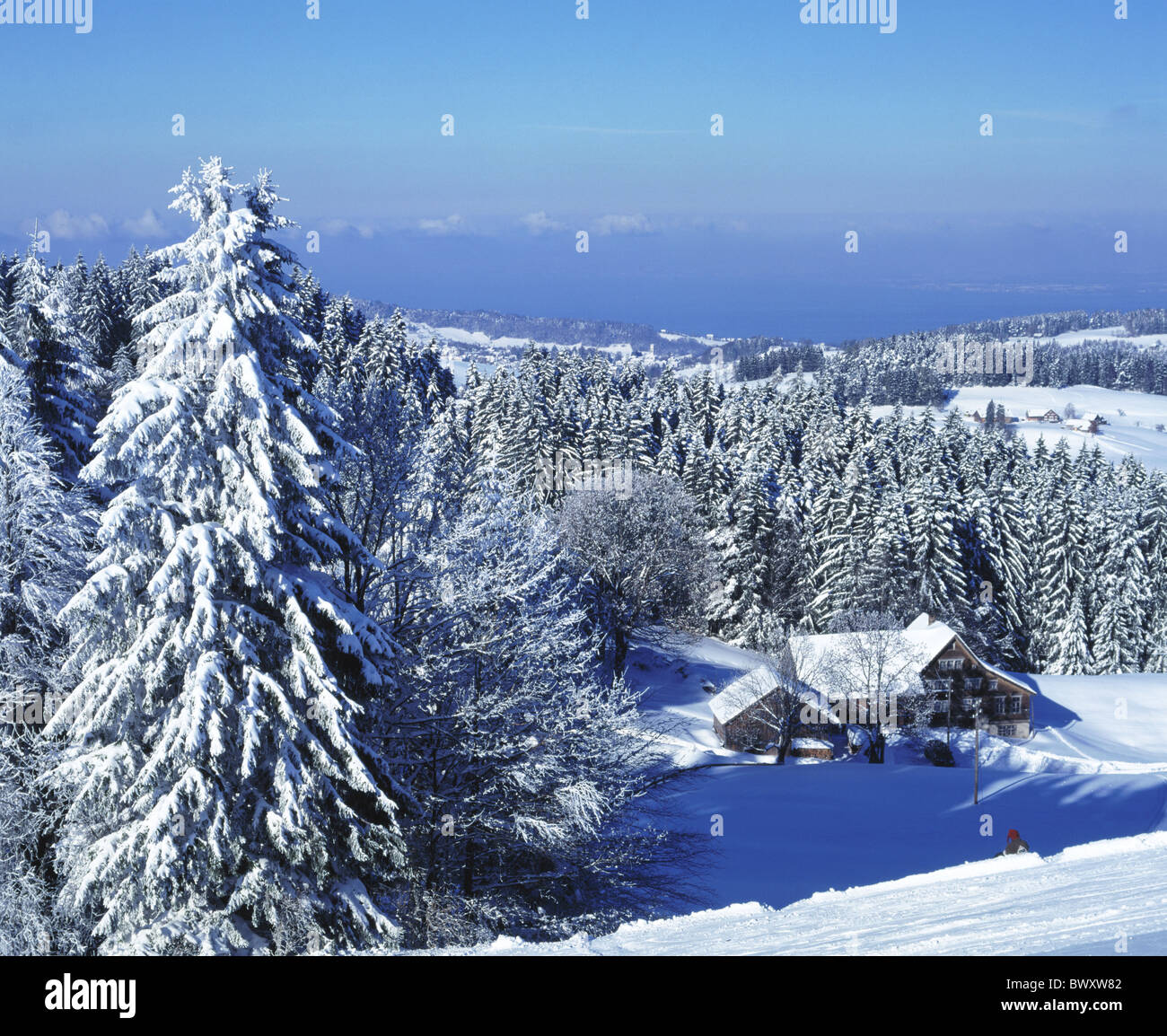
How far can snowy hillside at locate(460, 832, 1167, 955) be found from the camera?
650cm

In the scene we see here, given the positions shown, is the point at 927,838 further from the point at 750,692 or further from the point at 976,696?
the point at 976,696

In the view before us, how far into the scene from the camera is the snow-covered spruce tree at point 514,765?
14.1 m

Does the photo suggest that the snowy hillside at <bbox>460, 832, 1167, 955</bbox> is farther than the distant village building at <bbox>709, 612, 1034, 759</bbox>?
No

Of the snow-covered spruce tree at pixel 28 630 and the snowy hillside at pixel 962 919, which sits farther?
the snow-covered spruce tree at pixel 28 630

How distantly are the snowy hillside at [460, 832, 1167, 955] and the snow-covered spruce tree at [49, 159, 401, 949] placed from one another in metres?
3.41

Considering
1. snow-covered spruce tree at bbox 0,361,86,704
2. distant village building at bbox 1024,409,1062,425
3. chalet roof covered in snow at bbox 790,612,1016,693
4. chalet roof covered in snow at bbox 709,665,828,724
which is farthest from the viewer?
distant village building at bbox 1024,409,1062,425

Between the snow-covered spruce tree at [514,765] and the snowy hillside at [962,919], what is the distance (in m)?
4.90

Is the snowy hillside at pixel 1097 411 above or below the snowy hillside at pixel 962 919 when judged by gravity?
above

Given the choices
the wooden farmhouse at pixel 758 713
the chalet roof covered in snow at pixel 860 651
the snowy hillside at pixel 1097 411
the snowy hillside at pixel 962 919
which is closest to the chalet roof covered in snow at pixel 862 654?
the chalet roof covered in snow at pixel 860 651

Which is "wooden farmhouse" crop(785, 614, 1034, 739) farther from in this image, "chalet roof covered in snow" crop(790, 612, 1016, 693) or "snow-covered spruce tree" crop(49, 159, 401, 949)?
"snow-covered spruce tree" crop(49, 159, 401, 949)

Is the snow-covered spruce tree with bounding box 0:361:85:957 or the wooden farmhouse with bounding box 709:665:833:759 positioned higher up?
the snow-covered spruce tree with bounding box 0:361:85:957

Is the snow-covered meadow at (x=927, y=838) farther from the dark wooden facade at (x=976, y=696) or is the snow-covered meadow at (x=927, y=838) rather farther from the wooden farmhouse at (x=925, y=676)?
the wooden farmhouse at (x=925, y=676)

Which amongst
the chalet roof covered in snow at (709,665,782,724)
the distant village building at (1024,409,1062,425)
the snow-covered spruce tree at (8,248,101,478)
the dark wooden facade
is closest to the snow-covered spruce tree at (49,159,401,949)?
the snow-covered spruce tree at (8,248,101,478)
